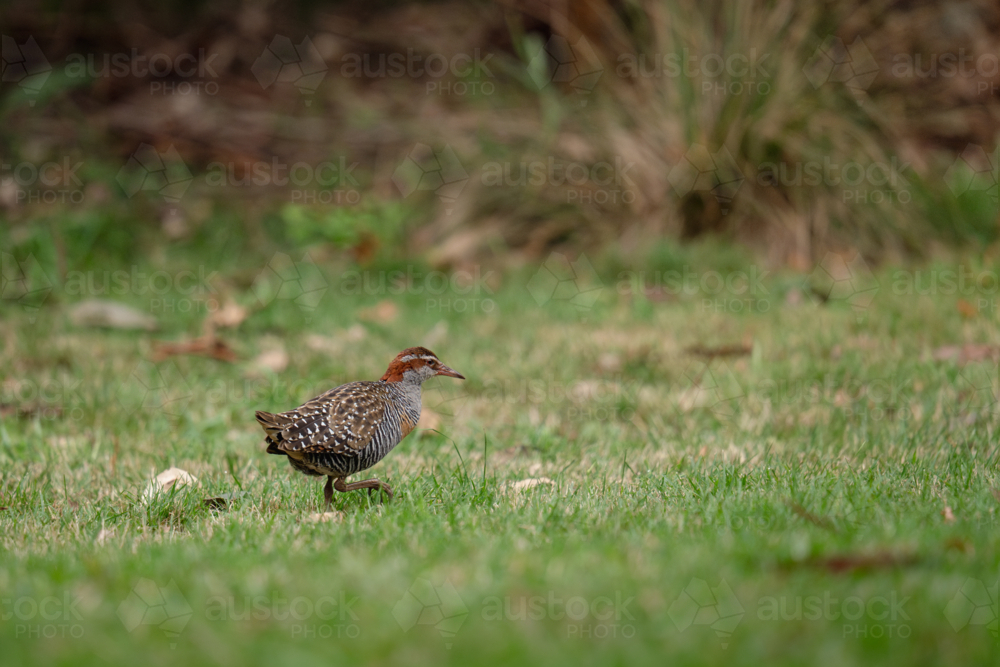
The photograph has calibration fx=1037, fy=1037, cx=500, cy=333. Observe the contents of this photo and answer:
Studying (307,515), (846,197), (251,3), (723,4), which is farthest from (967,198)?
(251,3)

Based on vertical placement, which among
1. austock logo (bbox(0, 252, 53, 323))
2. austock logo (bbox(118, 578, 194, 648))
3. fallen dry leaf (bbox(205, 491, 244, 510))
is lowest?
austock logo (bbox(118, 578, 194, 648))

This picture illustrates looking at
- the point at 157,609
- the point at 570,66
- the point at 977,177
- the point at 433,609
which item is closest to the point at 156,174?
the point at 570,66

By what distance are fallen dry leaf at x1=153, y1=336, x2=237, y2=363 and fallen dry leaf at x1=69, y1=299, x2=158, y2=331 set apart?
0.69m

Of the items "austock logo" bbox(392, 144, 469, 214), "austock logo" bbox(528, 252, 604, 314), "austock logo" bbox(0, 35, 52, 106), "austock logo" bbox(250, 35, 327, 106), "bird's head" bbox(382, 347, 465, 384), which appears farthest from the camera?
"austock logo" bbox(250, 35, 327, 106)

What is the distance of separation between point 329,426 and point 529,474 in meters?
0.96

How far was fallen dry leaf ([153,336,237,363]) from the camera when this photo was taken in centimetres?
661

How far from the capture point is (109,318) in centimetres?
732

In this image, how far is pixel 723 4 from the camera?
31.7 ft

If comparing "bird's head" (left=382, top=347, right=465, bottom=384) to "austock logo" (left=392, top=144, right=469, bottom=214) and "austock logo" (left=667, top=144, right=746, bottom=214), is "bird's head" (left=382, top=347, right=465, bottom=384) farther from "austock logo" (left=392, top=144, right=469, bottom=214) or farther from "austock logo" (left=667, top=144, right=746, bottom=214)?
Answer: "austock logo" (left=392, top=144, right=469, bottom=214)

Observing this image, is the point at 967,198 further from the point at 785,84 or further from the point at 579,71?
the point at 579,71

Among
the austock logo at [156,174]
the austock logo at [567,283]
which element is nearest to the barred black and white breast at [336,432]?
the austock logo at [567,283]

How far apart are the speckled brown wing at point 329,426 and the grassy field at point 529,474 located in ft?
0.95

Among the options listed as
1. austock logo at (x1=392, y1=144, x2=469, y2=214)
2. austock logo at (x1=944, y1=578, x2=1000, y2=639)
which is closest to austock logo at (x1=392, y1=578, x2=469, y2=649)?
austock logo at (x1=944, y1=578, x2=1000, y2=639)

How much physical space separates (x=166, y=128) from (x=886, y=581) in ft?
34.4
